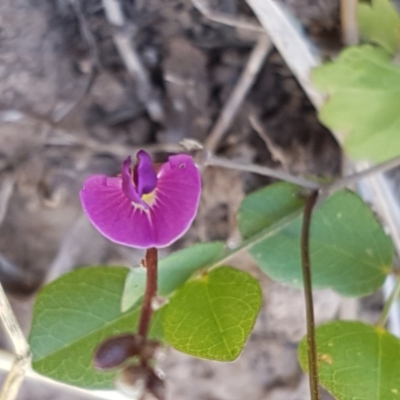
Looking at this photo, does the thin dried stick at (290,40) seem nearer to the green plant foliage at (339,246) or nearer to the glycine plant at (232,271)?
the glycine plant at (232,271)

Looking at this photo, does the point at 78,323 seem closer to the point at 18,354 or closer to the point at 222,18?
the point at 18,354

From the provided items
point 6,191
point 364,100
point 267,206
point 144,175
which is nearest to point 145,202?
point 144,175

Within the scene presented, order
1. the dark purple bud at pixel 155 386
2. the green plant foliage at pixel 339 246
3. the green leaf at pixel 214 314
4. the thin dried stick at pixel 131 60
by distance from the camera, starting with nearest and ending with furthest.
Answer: the dark purple bud at pixel 155 386 < the green leaf at pixel 214 314 < the green plant foliage at pixel 339 246 < the thin dried stick at pixel 131 60

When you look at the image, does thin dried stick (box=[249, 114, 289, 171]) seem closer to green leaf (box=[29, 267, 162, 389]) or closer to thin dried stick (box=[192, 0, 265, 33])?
thin dried stick (box=[192, 0, 265, 33])

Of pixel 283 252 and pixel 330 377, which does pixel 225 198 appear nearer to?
pixel 283 252

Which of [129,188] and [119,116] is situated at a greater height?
[129,188]

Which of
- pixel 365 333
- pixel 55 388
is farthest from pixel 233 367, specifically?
pixel 365 333

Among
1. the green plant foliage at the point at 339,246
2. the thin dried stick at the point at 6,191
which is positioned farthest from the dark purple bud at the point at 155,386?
the thin dried stick at the point at 6,191

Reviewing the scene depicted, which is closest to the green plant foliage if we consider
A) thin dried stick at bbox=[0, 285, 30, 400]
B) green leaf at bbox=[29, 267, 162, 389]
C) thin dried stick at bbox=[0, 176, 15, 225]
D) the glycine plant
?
the glycine plant
